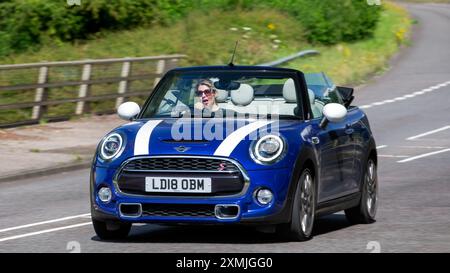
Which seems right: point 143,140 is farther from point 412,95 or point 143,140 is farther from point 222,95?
point 412,95

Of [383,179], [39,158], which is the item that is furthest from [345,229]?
[39,158]

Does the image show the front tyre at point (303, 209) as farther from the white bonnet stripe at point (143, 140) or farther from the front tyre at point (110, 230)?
the front tyre at point (110, 230)

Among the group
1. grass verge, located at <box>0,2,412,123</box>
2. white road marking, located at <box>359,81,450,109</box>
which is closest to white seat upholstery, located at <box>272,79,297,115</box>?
grass verge, located at <box>0,2,412,123</box>

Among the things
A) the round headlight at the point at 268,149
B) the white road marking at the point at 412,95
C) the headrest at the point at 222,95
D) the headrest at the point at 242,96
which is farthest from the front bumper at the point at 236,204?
the white road marking at the point at 412,95

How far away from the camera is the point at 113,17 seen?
38.9 metres

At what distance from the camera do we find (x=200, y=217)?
11000mm

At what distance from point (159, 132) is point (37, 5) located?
26262 millimetres

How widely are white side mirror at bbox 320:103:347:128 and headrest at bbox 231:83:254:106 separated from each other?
2.34ft

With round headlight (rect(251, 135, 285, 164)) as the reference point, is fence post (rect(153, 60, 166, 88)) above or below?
below

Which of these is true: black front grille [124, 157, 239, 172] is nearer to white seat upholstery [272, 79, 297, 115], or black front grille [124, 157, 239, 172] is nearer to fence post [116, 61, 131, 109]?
white seat upholstery [272, 79, 297, 115]

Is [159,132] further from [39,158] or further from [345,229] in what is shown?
[39,158]

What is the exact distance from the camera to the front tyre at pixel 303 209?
36.9 feet

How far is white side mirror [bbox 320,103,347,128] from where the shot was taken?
1199cm

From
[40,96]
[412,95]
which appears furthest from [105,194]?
[412,95]
